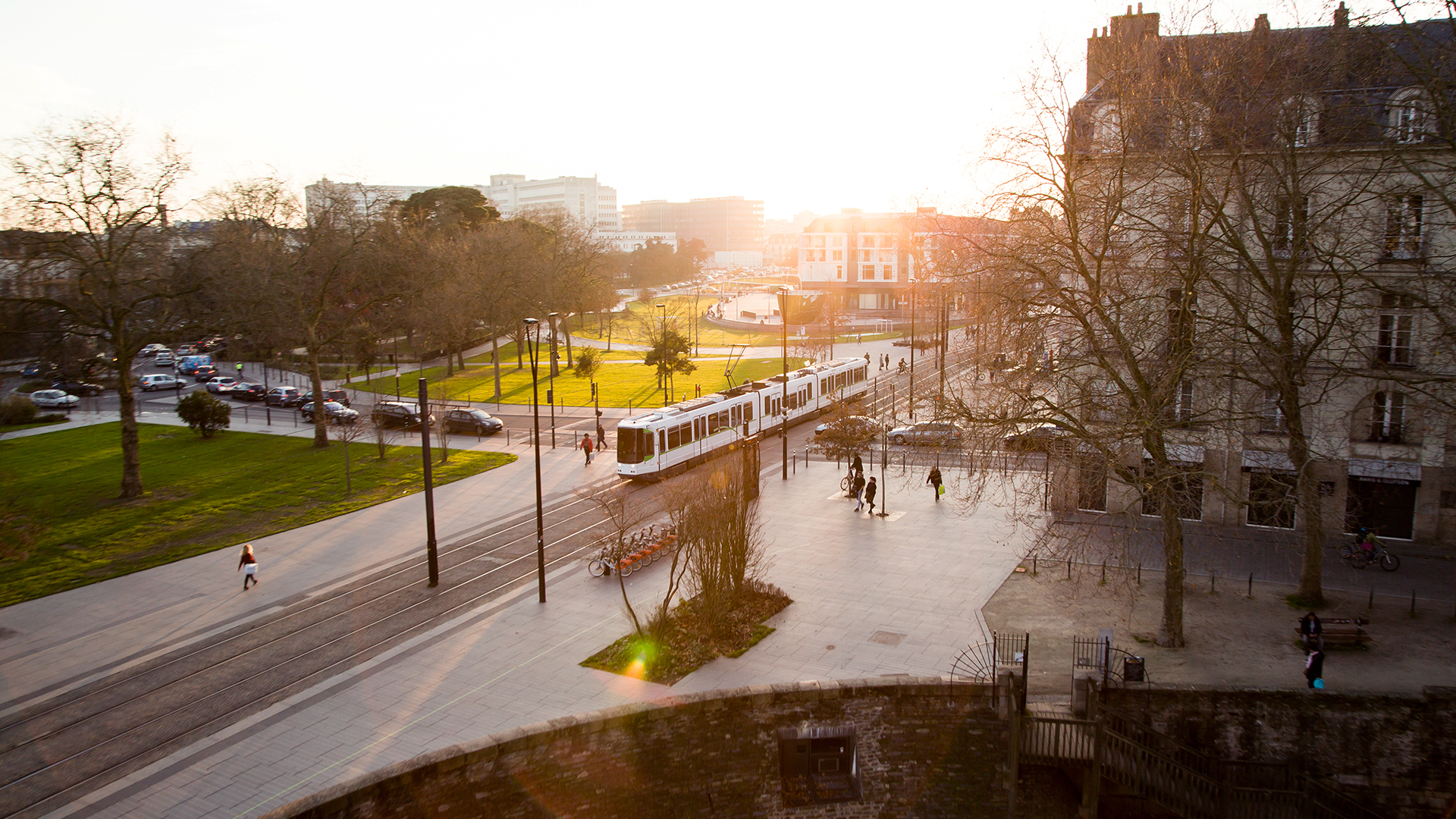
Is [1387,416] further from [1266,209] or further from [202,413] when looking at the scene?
[202,413]

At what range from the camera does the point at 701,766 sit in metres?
10.7

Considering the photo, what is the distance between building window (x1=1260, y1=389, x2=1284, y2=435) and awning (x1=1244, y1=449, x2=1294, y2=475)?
0.60 metres

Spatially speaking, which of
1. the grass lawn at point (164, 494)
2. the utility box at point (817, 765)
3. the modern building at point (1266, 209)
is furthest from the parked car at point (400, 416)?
the utility box at point (817, 765)

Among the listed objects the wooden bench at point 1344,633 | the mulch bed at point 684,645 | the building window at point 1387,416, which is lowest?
the mulch bed at point 684,645

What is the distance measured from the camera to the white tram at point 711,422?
28.8 meters

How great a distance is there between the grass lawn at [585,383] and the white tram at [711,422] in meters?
9.55

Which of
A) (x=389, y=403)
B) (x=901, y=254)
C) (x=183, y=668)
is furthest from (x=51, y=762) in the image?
(x=901, y=254)

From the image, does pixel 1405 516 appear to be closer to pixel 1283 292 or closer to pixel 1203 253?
pixel 1283 292

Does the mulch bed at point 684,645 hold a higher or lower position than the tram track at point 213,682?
higher

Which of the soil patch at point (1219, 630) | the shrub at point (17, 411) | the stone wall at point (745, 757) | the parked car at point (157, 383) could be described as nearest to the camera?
the stone wall at point (745, 757)

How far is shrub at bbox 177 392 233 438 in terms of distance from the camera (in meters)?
38.4

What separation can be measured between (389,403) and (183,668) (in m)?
26.5

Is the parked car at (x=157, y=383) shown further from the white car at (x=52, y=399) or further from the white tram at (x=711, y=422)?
the white tram at (x=711, y=422)

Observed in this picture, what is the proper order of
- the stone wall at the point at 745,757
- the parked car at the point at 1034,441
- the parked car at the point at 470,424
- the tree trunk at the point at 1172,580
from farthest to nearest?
the parked car at the point at 470,424
the parked car at the point at 1034,441
the tree trunk at the point at 1172,580
the stone wall at the point at 745,757
